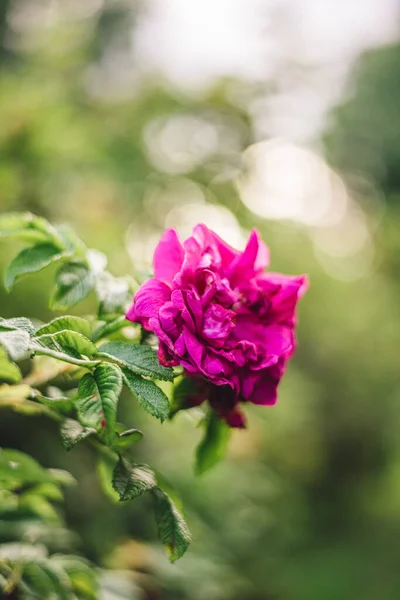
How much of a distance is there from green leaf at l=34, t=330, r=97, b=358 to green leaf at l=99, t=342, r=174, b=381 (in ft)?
0.06

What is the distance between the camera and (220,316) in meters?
0.74

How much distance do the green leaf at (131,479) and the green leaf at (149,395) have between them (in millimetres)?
94


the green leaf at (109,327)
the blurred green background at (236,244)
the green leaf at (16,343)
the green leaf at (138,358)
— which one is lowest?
the blurred green background at (236,244)

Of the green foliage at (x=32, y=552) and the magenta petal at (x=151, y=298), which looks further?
the green foliage at (x=32, y=552)

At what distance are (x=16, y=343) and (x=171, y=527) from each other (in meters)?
0.30

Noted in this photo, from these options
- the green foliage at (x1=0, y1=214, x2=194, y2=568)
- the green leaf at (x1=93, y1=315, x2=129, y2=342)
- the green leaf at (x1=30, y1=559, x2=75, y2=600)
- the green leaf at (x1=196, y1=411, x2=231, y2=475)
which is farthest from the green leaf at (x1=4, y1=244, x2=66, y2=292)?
the green leaf at (x1=30, y1=559, x2=75, y2=600)

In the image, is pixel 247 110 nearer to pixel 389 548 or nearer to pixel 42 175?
pixel 42 175

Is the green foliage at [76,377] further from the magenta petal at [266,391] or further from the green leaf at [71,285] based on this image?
the magenta petal at [266,391]

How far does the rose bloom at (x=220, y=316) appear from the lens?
72 cm

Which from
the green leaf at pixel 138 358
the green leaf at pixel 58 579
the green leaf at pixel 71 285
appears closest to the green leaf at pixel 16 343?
the green leaf at pixel 138 358

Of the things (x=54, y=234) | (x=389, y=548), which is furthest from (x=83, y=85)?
(x=389, y=548)

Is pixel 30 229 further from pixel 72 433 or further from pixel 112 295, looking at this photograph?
pixel 72 433

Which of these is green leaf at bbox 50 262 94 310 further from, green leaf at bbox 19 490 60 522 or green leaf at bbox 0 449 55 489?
green leaf at bbox 19 490 60 522

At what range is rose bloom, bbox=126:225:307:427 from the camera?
2.37 ft
